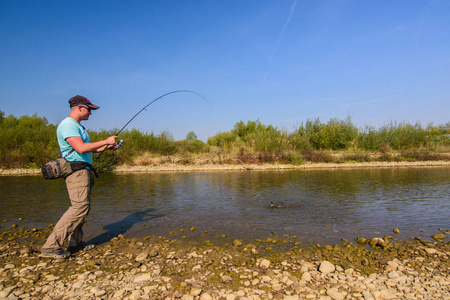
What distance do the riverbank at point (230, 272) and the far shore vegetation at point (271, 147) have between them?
14144 mm

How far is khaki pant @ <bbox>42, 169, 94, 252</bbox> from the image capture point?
12.8 ft

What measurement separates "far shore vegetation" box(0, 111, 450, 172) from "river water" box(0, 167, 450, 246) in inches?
376

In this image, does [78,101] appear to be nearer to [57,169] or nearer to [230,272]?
[57,169]

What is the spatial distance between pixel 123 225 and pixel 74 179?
82.0 inches

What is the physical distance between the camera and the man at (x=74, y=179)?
3.87m

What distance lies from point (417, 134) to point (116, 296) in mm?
30686

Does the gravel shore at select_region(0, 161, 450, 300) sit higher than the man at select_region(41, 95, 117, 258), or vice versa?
the man at select_region(41, 95, 117, 258)

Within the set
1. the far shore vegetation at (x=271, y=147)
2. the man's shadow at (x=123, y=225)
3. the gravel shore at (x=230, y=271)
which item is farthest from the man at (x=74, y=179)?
the far shore vegetation at (x=271, y=147)

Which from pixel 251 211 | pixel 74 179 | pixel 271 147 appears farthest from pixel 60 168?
pixel 271 147

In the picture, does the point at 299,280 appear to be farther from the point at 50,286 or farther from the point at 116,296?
the point at 50,286

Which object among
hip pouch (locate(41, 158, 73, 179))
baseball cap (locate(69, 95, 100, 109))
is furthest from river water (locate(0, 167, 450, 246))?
baseball cap (locate(69, 95, 100, 109))

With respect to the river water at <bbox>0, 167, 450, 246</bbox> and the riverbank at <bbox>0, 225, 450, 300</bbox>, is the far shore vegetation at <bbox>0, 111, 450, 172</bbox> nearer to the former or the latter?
the river water at <bbox>0, 167, 450, 246</bbox>

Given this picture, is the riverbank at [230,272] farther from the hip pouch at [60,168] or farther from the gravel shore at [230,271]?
the hip pouch at [60,168]

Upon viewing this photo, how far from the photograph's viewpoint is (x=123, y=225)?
5738 mm
